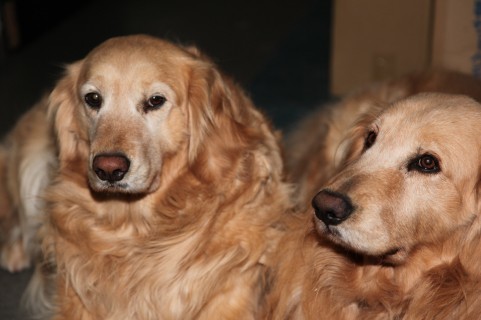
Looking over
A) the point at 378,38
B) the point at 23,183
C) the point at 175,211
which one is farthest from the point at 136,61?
the point at 378,38

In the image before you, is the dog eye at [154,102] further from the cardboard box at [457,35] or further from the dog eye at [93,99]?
the cardboard box at [457,35]

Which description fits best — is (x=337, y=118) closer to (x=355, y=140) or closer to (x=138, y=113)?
(x=355, y=140)

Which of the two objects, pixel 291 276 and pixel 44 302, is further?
pixel 44 302

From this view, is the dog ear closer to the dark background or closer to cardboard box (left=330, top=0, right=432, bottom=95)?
the dark background

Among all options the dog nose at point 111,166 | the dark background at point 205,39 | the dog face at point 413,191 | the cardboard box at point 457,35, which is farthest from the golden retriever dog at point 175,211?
the dark background at point 205,39

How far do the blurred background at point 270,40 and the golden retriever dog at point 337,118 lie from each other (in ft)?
1.85

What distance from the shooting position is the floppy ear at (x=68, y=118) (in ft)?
10.2

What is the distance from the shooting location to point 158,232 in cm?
302

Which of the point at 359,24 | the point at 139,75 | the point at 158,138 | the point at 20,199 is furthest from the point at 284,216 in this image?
the point at 359,24

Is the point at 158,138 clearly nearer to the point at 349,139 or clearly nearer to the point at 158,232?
the point at 158,232

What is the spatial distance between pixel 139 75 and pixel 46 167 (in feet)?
3.19

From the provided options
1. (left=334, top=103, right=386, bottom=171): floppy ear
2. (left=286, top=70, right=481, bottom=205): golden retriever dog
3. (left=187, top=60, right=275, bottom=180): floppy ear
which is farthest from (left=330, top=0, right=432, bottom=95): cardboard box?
(left=187, top=60, right=275, bottom=180): floppy ear

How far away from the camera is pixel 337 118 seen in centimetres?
382

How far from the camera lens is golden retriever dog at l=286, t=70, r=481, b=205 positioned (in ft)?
11.7
